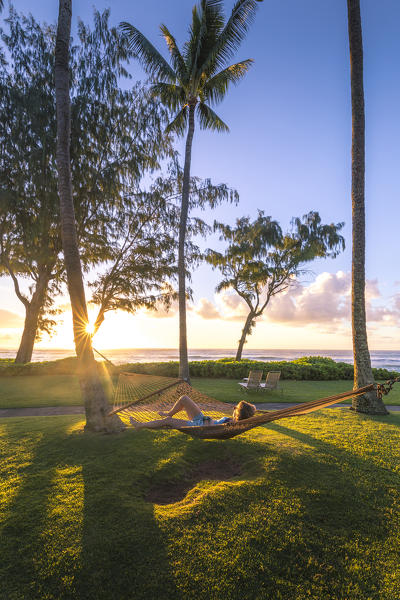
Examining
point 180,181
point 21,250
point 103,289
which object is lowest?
point 103,289

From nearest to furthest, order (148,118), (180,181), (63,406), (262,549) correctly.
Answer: (262,549)
(63,406)
(148,118)
(180,181)

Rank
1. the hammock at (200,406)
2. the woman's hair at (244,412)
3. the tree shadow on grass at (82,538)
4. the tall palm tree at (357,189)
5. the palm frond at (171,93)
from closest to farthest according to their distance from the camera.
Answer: the tree shadow on grass at (82,538) → the hammock at (200,406) → the woman's hair at (244,412) → the tall palm tree at (357,189) → the palm frond at (171,93)

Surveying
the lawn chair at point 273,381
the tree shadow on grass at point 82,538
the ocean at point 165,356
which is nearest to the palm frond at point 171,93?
the lawn chair at point 273,381

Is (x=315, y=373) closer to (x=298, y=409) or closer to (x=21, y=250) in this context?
(x=298, y=409)

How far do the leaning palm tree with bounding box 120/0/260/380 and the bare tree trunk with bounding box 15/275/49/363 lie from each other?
724 centimetres

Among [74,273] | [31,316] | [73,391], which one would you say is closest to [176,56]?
[74,273]

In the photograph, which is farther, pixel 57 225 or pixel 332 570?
pixel 57 225

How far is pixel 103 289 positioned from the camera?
12352 millimetres

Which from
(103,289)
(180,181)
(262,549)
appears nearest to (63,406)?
(103,289)

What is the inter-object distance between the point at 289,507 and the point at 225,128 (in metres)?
9.72

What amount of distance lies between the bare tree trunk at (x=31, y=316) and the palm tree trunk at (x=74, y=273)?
8.74m

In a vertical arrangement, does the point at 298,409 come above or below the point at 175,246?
below

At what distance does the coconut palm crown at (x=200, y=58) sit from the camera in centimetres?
766

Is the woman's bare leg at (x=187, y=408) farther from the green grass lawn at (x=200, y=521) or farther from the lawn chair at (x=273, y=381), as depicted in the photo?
the lawn chair at (x=273, y=381)
